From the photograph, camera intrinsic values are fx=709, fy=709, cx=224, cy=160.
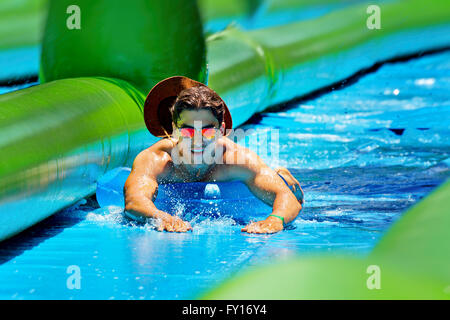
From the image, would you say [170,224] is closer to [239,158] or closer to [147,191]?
[147,191]

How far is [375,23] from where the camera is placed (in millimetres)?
5609

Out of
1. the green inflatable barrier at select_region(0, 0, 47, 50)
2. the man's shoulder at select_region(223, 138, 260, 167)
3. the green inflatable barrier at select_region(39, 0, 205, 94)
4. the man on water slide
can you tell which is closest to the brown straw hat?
the man on water slide

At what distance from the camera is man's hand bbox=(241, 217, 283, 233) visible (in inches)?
77.0

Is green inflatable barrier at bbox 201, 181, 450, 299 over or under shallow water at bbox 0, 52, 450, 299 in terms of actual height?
under

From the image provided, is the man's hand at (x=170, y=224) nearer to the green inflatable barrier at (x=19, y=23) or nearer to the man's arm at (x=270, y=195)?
the man's arm at (x=270, y=195)

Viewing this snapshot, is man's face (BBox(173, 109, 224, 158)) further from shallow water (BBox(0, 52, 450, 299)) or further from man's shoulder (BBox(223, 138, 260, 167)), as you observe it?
shallow water (BBox(0, 52, 450, 299))

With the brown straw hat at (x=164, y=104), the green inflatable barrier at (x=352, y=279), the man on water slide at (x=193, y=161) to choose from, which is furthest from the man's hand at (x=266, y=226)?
the green inflatable barrier at (x=352, y=279)

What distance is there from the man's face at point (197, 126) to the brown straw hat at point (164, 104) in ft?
0.67

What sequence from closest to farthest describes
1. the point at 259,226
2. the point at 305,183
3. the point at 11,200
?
the point at 11,200 → the point at 259,226 → the point at 305,183

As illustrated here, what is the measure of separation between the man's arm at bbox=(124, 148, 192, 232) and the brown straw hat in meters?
0.15

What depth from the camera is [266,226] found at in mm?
1974

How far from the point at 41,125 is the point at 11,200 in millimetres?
353
